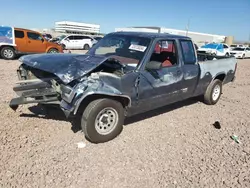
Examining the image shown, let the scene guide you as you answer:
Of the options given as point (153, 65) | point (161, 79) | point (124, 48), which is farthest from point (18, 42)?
point (153, 65)

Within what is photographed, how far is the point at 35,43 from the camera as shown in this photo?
13.4 meters

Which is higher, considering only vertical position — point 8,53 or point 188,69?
Result: point 188,69

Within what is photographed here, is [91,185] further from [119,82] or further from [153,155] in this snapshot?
[119,82]

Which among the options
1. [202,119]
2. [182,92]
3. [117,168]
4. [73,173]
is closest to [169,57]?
[182,92]

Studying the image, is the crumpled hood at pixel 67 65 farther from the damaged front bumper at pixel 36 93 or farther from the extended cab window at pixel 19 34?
the extended cab window at pixel 19 34

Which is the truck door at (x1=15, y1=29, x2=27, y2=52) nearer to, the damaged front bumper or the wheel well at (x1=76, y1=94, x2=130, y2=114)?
the damaged front bumper

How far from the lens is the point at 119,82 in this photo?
3.49 m

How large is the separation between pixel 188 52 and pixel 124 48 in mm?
1547

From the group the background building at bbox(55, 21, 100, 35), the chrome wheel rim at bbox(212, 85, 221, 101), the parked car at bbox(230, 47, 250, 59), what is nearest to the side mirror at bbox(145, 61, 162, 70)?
the chrome wheel rim at bbox(212, 85, 221, 101)

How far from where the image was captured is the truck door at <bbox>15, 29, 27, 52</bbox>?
1268cm

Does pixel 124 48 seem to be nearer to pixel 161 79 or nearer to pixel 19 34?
pixel 161 79

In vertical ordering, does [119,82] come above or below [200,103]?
above

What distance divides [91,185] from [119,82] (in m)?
1.57

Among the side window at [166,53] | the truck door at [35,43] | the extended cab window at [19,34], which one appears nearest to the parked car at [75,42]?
the truck door at [35,43]
